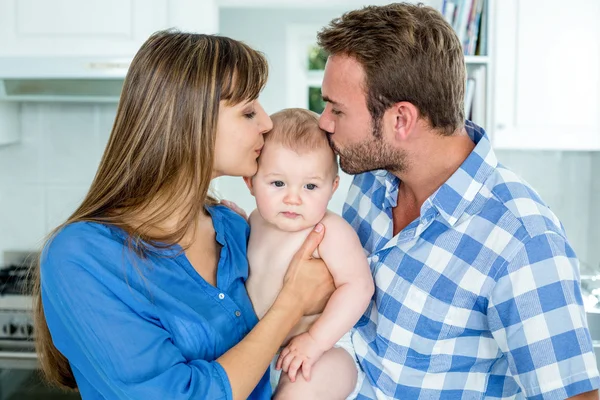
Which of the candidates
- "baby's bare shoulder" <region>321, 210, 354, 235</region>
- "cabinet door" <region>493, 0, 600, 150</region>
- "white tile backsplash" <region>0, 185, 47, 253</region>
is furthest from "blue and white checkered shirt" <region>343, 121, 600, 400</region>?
"white tile backsplash" <region>0, 185, 47, 253</region>

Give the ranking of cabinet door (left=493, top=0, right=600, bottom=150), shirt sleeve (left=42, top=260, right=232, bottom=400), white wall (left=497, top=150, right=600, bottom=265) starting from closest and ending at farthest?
1. shirt sleeve (left=42, top=260, right=232, bottom=400)
2. cabinet door (left=493, top=0, right=600, bottom=150)
3. white wall (left=497, top=150, right=600, bottom=265)

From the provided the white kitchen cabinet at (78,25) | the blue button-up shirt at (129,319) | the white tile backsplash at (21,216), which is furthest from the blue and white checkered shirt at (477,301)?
the white tile backsplash at (21,216)

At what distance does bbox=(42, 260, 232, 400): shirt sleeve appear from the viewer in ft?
4.06

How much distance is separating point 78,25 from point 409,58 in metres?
1.60

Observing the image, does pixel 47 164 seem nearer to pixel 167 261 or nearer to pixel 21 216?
pixel 21 216

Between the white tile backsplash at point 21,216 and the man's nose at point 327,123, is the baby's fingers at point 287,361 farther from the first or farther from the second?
the white tile backsplash at point 21,216

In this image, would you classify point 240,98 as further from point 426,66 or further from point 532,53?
point 532,53

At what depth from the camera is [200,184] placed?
1.43m

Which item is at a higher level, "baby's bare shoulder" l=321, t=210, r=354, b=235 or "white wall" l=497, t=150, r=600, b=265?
"baby's bare shoulder" l=321, t=210, r=354, b=235

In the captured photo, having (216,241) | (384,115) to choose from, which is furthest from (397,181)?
(216,241)

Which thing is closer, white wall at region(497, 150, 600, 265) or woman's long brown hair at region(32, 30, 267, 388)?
woman's long brown hair at region(32, 30, 267, 388)

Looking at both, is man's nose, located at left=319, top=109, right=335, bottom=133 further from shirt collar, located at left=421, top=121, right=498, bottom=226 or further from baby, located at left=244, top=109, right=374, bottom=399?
shirt collar, located at left=421, top=121, right=498, bottom=226

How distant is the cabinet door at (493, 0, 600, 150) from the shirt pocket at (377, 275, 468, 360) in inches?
53.3

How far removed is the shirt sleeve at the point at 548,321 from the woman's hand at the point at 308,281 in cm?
38
